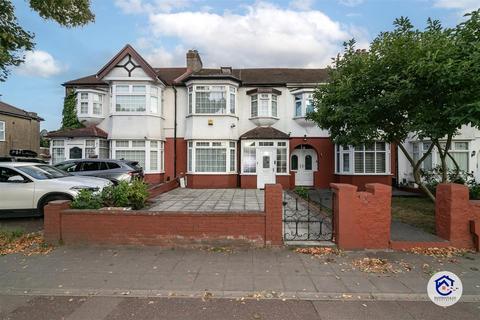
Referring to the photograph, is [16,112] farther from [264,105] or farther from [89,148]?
[264,105]

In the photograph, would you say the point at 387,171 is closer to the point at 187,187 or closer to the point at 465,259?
the point at 187,187

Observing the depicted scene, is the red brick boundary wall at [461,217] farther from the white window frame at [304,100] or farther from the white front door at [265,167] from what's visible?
the white window frame at [304,100]

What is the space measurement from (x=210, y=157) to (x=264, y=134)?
3.25 meters

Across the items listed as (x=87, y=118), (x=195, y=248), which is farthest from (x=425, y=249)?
(x=87, y=118)

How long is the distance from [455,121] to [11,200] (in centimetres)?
1067

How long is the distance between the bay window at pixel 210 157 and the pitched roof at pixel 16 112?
18.8m

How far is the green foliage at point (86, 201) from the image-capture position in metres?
7.52

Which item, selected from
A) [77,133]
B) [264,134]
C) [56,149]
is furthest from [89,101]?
[264,134]

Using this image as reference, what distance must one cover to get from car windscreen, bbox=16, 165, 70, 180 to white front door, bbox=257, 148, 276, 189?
10.5m

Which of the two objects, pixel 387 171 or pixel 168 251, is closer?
pixel 168 251

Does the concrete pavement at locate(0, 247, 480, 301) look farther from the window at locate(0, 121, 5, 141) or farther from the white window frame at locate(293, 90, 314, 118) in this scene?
the window at locate(0, 121, 5, 141)

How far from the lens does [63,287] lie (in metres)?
4.98

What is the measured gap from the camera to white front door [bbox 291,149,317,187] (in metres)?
19.5

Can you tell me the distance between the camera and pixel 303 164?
64.4 ft
